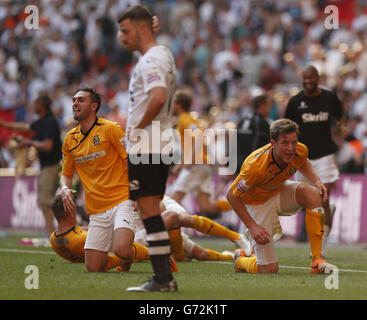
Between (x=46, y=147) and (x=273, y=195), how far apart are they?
5751mm

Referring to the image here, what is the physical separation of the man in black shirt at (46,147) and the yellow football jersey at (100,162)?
473 cm

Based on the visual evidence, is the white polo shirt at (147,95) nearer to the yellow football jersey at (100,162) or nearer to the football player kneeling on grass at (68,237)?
the yellow football jersey at (100,162)

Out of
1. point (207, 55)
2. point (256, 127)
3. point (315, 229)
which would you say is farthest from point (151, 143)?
point (207, 55)

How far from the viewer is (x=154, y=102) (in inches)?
243

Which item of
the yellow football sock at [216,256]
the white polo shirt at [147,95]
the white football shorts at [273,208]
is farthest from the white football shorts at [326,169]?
the white polo shirt at [147,95]

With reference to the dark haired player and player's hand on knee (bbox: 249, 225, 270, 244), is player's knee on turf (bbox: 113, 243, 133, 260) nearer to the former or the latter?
player's hand on knee (bbox: 249, 225, 270, 244)

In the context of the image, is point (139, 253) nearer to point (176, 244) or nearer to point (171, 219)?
point (171, 219)

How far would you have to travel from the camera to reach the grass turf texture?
20.5 ft

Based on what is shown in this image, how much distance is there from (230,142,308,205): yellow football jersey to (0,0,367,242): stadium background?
16.5 ft

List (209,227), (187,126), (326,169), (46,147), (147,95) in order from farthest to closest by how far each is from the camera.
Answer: (46,147), (187,126), (326,169), (209,227), (147,95)

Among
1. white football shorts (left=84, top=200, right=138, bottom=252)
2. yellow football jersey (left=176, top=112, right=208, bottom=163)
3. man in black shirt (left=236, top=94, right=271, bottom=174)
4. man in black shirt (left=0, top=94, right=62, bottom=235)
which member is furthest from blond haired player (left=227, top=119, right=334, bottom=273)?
man in black shirt (left=0, top=94, right=62, bottom=235)

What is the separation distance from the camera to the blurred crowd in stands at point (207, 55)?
1764cm

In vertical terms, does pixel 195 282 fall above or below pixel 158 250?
below

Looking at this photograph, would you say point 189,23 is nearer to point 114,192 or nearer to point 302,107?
point 302,107
